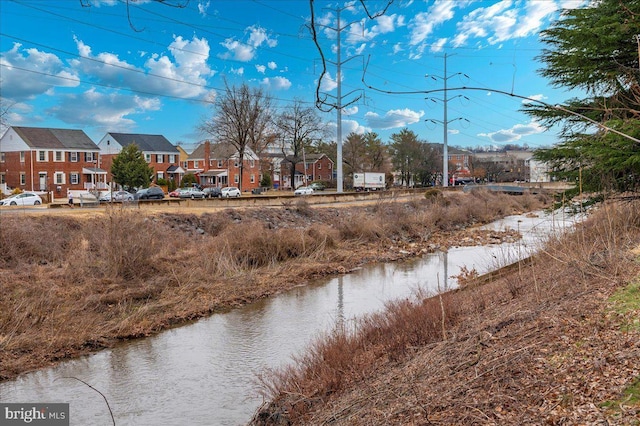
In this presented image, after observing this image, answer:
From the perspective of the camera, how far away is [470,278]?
16.1m

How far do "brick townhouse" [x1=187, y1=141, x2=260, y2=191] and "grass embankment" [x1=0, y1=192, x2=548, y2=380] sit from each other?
57243 millimetres

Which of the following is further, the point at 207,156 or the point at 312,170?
the point at 312,170

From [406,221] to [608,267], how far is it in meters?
30.2

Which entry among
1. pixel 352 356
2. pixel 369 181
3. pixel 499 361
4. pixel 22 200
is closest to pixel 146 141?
pixel 369 181

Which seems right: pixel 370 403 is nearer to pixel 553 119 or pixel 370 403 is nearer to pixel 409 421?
pixel 409 421

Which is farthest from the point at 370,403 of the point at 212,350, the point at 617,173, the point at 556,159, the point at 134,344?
the point at 556,159

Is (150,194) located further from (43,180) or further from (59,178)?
(59,178)

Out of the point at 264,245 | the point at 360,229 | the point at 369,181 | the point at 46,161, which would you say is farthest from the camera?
the point at 369,181

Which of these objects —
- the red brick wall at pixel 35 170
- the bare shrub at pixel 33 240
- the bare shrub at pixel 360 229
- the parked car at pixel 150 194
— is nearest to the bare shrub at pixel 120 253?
the bare shrub at pixel 33 240

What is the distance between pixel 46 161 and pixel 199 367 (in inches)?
2926

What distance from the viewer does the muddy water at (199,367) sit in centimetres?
983

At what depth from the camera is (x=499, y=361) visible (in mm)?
5668

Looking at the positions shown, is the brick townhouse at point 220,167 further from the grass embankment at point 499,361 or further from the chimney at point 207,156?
the grass embankment at point 499,361

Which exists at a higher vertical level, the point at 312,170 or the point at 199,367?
the point at 312,170
